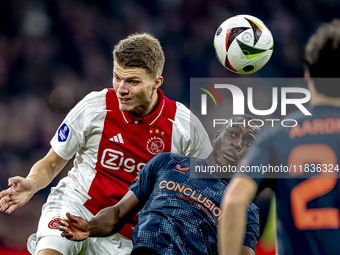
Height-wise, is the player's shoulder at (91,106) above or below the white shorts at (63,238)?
above

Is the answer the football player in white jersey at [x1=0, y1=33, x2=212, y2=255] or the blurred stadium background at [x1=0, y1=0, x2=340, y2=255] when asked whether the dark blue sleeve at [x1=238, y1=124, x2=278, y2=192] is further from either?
the blurred stadium background at [x1=0, y1=0, x2=340, y2=255]

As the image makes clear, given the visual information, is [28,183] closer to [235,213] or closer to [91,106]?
[91,106]

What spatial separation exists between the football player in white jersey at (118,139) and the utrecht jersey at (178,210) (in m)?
0.48

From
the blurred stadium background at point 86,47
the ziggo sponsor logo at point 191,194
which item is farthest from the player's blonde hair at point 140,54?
the blurred stadium background at point 86,47

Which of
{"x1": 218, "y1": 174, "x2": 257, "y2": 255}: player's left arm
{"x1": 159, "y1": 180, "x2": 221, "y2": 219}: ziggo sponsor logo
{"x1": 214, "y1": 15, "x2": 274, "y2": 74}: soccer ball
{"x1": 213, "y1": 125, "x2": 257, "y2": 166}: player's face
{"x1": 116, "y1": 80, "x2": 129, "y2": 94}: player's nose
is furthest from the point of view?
{"x1": 214, "y1": 15, "x2": 274, "y2": 74}: soccer ball

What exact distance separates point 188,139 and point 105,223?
41.7 inches

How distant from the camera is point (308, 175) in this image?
1342 millimetres

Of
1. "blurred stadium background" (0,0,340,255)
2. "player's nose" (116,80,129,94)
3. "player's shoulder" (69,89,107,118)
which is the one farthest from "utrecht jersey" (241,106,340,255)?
"blurred stadium background" (0,0,340,255)

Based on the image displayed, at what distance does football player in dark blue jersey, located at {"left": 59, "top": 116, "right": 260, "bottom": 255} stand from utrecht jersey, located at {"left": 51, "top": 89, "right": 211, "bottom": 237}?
45 centimetres

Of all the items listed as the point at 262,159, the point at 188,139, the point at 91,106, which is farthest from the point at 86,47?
the point at 262,159

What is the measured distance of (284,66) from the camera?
613 cm

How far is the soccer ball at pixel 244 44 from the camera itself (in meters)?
3.51

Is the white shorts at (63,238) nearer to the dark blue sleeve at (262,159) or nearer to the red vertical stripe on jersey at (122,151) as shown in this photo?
the red vertical stripe on jersey at (122,151)

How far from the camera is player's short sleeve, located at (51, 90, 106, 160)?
3.14 meters
